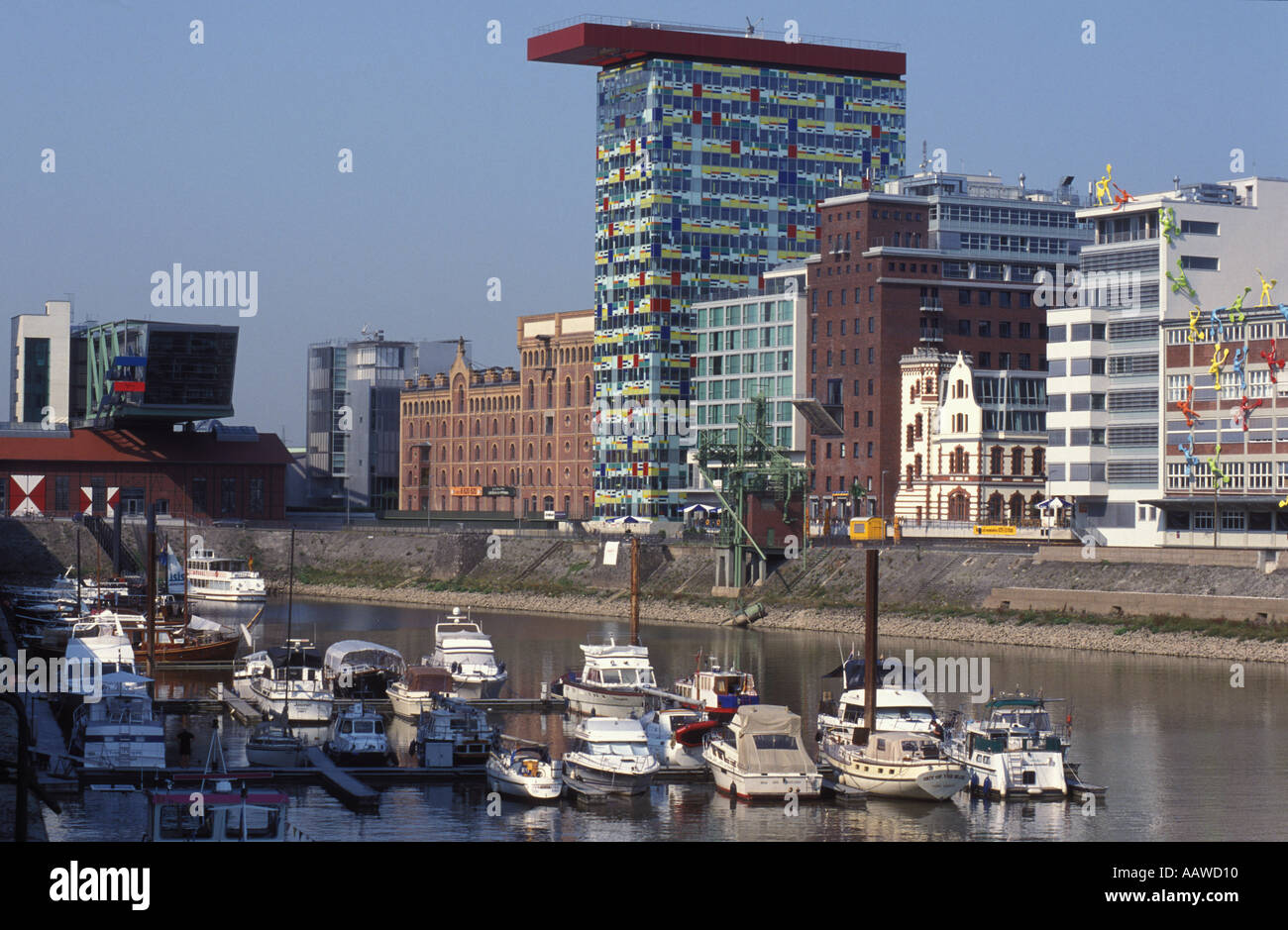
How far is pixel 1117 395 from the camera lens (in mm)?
124062

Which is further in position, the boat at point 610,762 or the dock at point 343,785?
the boat at point 610,762

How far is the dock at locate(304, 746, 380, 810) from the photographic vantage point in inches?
1950

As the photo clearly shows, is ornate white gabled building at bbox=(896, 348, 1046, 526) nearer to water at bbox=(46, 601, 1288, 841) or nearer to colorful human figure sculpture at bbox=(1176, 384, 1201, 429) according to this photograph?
colorful human figure sculpture at bbox=(1176, 384, 1201, 429)

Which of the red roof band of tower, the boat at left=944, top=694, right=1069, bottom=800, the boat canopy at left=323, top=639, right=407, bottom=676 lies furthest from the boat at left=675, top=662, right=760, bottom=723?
the red roof band of tower

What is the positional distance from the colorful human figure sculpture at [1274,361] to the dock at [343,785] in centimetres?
7347

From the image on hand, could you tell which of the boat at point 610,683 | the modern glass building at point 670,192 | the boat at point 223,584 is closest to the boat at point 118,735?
the boat at point 610,683

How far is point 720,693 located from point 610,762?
14656 millimetres

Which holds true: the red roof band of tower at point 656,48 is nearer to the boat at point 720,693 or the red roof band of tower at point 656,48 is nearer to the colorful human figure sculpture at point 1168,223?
the colorful human figure sculpture at point 1168,223

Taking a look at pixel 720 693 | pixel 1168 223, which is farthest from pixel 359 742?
pixel 1168 223

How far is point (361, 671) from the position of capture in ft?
257

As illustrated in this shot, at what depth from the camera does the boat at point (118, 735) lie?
54.2 meters

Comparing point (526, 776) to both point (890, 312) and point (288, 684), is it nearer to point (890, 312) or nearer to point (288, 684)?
point (288, 684)
